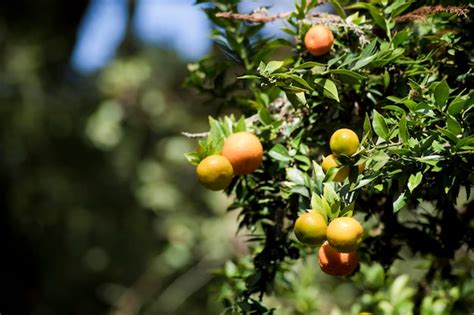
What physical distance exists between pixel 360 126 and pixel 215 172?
0.20 m

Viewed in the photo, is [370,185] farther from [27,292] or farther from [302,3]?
[27,292]

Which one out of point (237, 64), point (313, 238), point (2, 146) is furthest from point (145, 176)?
point (313, 238)

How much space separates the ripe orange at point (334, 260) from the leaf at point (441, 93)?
0.62 ft

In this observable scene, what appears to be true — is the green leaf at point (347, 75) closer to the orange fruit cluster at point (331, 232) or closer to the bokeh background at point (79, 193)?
the orange fruit cluster at point (331, 232)

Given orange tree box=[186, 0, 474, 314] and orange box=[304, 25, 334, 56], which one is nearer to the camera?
orange tree box=[186, 0, 474, 314]

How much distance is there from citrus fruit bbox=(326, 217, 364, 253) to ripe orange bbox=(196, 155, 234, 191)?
0.15 m

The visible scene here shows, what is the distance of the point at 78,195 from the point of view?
11.5ft

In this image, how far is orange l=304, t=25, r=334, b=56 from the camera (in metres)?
0.72

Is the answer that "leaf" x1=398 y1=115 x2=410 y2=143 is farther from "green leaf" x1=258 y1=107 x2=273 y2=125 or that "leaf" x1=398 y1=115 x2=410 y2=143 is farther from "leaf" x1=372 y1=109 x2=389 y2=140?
"green leaf" x1=258 y1=107 x2=273 y2=125

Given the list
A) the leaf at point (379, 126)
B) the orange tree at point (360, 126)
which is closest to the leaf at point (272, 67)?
the orange tree at point (360, 126)

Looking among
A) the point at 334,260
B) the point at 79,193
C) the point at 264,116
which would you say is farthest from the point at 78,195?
the point at 334,260

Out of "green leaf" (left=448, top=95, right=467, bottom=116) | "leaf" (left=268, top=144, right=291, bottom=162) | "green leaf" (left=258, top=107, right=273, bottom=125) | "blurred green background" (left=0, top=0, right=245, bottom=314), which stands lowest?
"blurred green background" (left=0, top=0, right=245, bottom=314)

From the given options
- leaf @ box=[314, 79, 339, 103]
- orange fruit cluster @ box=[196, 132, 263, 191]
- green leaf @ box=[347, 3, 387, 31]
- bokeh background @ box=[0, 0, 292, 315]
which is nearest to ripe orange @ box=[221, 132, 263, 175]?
orange fruit cluster @ box=[196, 132, 263, 191]

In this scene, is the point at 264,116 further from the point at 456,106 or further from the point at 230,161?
the point at 456,106
